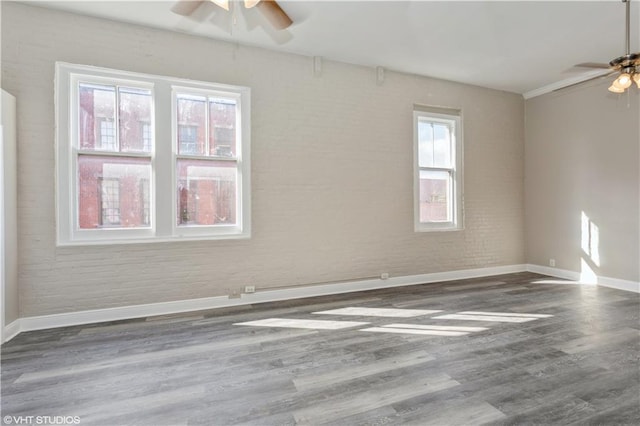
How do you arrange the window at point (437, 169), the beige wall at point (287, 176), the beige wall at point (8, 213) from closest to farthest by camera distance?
the beige wall at point (8, 213) → the beige wall at point (287, 176) → the window at point (437, 169)

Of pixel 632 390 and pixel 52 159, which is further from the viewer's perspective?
pixel 52 159

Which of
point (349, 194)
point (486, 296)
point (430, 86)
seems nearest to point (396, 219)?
point (349, 194)

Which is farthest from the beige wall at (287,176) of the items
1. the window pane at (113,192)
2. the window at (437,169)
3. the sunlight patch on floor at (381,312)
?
the sunlight patch on floor at (381,312)

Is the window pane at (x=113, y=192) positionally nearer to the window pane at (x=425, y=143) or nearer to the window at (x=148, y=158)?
the window at (x=148, y=158)

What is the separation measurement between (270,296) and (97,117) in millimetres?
2804

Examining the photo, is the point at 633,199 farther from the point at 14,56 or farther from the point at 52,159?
the point at 14,56

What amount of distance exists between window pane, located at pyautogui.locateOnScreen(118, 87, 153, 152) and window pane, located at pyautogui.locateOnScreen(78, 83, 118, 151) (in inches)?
3.3

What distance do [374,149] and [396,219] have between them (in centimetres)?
109


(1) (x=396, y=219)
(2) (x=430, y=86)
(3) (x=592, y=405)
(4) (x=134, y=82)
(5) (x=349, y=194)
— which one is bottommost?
(3) (x=592, y=405)

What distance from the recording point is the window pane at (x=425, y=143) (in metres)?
5.06

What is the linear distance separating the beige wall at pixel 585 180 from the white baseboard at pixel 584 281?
70 millimetres

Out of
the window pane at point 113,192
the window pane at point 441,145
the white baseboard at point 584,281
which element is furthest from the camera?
the window pane at point 441,145

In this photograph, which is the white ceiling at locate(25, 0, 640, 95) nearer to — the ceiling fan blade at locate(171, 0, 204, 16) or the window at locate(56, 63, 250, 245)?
the ceiling fan blade at locate(171, 0, 204, 16)

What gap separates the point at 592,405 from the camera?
188 centimetres
